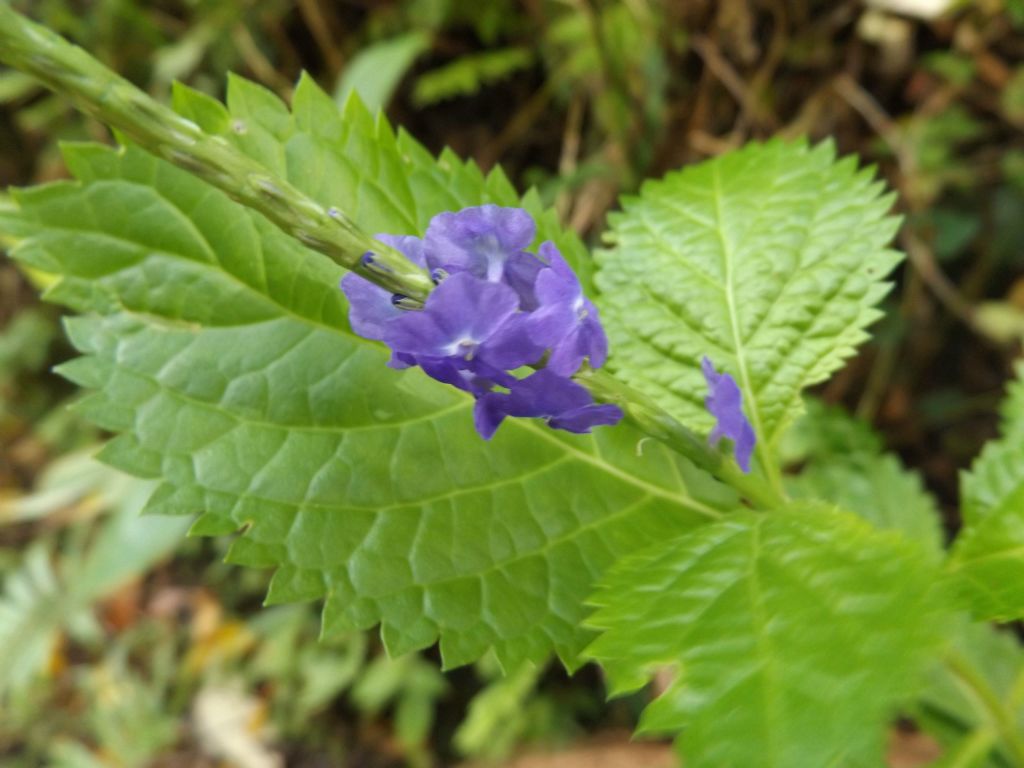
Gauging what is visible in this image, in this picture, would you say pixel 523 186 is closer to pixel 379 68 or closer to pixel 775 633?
pixel 379 68

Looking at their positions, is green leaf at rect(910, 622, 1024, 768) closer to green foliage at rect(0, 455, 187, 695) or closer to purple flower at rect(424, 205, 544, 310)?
purple flower at rect(424, 205, 544, 310)

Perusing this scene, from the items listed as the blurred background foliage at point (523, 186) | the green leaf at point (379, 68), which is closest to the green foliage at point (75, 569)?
the blurred background foliage at point (523, 186)

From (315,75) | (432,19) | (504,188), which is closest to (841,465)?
(504,188)

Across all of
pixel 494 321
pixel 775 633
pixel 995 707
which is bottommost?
pixel 995 707

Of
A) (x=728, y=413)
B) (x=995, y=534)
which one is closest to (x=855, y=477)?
(x=995, y=534)

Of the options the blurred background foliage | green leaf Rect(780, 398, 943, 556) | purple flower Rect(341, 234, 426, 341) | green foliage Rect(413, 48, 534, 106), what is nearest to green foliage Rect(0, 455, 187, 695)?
the blurred background foliage
